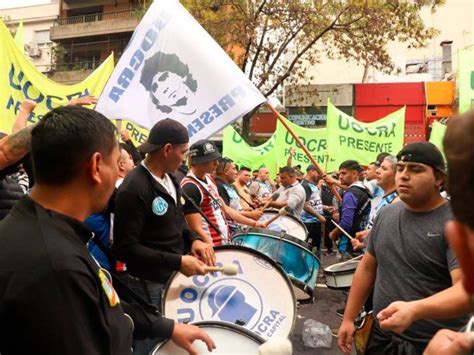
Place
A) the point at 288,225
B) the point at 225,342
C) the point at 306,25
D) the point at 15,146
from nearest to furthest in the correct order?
1. the point at 225,342
2. the point at 15,146
3. the point at 288,225
4. the point at 306,25

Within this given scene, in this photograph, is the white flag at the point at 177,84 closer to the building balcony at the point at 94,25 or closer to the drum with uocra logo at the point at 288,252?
the drum with uocra logo at the point at 288,252

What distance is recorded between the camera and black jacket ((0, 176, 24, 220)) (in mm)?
3170

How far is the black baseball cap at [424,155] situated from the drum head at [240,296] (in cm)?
104

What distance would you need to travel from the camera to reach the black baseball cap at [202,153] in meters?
4.45

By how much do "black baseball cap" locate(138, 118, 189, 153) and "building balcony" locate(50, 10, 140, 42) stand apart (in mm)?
29671

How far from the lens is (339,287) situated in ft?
15.4

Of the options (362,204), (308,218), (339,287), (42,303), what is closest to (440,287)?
(42,303)

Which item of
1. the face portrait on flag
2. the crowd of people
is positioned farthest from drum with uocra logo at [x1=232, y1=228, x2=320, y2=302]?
the face portrait on flag

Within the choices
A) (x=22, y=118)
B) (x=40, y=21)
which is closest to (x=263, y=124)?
(x=40, y=21)

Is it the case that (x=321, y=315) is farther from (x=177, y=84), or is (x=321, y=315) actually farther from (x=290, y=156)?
(x=290, y=156)

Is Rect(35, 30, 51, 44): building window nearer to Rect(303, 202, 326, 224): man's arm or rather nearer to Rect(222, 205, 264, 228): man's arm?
Rect(303, 202, 326, 224): man's arm

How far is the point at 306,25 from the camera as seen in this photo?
693 inches

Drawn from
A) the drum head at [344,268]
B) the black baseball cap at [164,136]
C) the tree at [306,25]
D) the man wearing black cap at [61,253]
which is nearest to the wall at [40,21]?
the tree at [306,25]

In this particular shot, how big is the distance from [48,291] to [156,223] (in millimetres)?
1616
